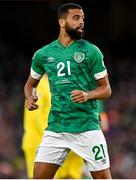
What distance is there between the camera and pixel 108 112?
1859 cm

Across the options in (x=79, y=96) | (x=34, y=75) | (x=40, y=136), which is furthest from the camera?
(x=40, y=136)

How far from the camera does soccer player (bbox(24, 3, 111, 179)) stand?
9.00 m

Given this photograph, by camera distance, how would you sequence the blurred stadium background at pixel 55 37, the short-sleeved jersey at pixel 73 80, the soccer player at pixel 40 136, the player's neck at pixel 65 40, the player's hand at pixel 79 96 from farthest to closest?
the blurred stadium background at pixel 55 37 < the soccer player at pixel 40 136 < the player's neck at pixel 65 40 < the short-sleeved jersey at pixel 73 80 < the player's hand at pixel 79 96

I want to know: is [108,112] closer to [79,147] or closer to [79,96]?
[79,147]

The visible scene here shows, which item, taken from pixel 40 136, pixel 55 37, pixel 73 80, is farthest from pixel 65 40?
pixel 55 37

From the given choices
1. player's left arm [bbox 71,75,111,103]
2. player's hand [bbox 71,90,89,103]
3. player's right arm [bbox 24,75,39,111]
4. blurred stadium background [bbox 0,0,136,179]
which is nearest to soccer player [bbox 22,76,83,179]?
player's right arm [bbox 24,75,39,111]

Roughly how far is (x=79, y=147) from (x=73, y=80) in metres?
0.65

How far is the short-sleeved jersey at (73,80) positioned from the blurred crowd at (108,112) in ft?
21.2

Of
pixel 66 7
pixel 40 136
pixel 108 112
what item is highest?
pixel 66 7

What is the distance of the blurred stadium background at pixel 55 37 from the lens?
1884 centimetres

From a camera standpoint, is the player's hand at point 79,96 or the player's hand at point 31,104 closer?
the player's hand at point 79,96

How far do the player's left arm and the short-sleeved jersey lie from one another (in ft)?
0.22

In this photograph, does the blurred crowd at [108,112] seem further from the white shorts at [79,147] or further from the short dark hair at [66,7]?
the short dark hair at [66,7]

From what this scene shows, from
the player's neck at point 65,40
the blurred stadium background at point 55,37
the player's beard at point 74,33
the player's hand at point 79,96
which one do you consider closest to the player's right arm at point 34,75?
the player's neck at point 65,40
